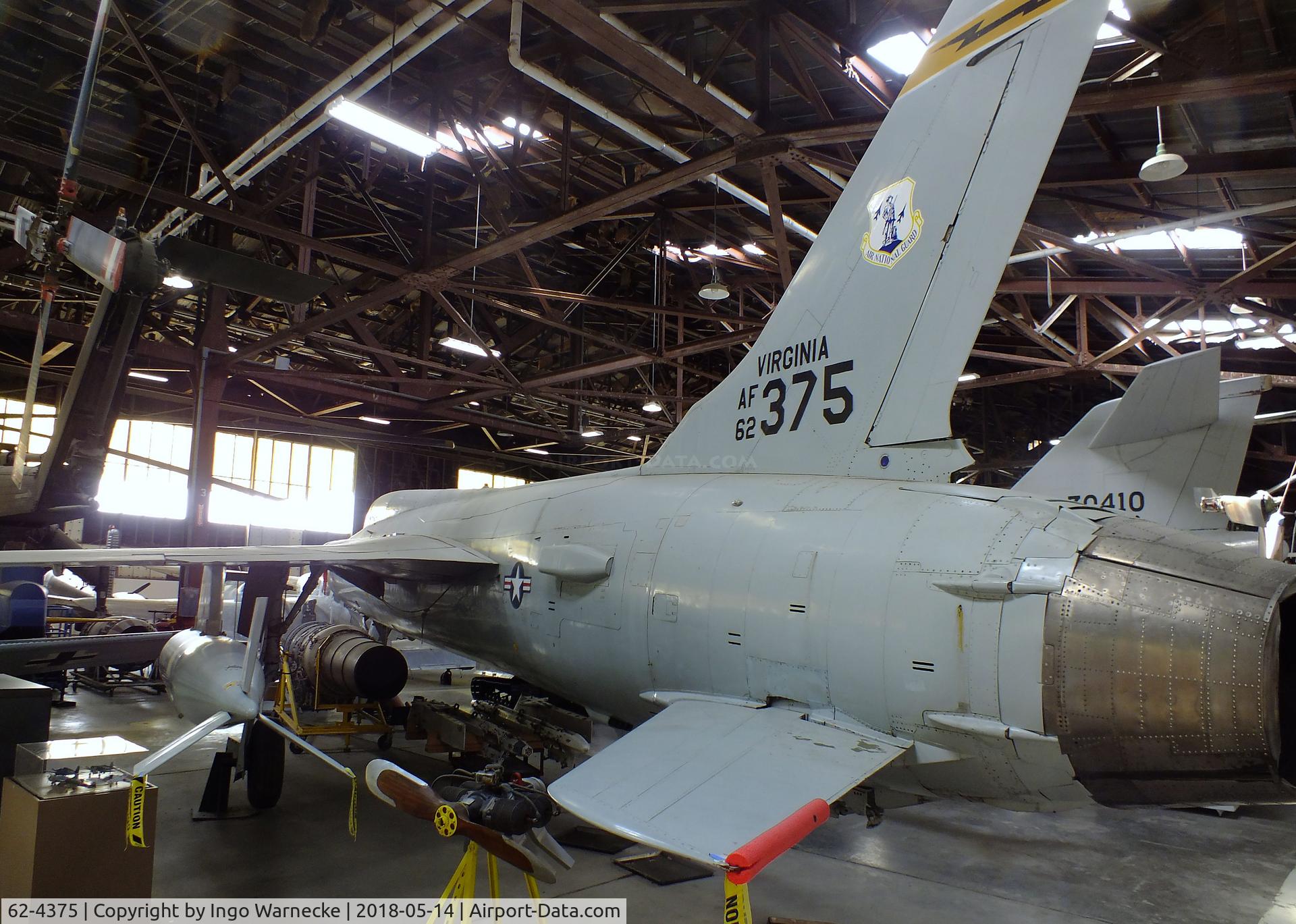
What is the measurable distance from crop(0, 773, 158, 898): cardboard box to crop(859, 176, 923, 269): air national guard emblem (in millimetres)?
5323

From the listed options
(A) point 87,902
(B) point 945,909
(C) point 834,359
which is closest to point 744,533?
(C) point 834,359

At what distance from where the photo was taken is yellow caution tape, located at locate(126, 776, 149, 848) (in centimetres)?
441

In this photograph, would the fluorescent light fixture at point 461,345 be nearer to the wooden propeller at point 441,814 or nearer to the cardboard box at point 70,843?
the cardboard box at point 70,843

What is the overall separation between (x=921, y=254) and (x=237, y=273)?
18.3 ft

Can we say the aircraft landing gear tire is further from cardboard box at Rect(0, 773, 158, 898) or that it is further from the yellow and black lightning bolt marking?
the yellow and black lightning bolt marking

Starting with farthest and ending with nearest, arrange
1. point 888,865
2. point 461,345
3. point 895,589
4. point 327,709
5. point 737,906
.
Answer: point 461,345 < point 327,709 < point 888,865 < point 895,589 < point 737,906

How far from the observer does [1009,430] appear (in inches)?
1136

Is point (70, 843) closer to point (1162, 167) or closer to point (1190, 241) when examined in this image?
point (1162, 167)

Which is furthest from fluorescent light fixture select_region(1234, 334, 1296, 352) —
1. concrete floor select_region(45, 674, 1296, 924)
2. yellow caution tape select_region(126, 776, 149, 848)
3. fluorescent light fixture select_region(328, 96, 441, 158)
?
yellow caution tape select_region(126, 776, 149, 848)

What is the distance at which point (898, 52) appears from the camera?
8.70 metres

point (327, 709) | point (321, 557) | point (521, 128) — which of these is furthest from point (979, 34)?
point (327, 709)

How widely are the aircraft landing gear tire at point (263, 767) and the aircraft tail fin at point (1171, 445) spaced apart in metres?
9.07

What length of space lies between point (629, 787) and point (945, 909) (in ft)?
11.4

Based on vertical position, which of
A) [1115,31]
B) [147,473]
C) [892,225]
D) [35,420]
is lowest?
[892,225]
